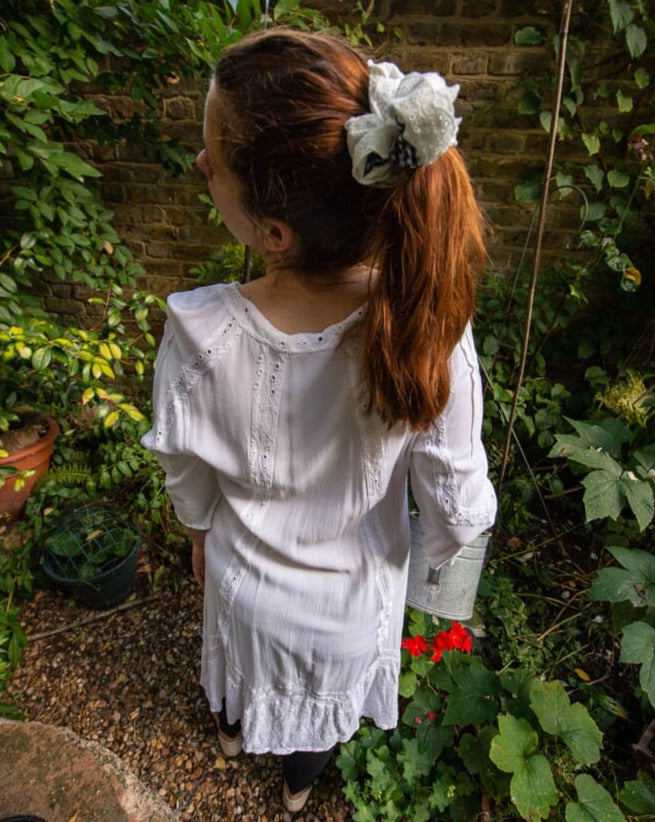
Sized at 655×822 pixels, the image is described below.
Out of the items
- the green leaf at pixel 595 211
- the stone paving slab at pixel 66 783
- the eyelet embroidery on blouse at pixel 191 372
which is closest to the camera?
the eyelet embroidery on blouse at pixel 191 372

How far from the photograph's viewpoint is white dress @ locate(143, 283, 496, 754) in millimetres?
773

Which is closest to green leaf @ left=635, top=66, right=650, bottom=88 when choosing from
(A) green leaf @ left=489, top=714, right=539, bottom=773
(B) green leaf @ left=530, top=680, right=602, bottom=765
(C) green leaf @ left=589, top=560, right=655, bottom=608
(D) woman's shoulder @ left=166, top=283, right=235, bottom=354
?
(C) green leaf @ left=589, top=560, right=655, bottom=608

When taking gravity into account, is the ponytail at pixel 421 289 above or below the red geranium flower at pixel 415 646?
above

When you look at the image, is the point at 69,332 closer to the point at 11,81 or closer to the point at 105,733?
the point at 11,81

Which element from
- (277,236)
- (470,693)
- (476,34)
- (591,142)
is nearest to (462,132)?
(476,34)

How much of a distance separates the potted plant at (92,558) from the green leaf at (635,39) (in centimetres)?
281

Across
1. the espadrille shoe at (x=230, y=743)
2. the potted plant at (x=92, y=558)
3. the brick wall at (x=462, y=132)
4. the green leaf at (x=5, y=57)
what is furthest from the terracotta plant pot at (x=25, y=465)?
the green leaf at (x=5, y=57)

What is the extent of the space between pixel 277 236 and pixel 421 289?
0.23 metres

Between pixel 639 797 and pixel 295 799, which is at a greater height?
pixel 639 797

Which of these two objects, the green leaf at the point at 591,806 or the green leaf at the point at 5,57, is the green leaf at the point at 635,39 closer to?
the green leaf at the point at 5,57

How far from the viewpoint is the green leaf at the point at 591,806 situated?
1108 mm

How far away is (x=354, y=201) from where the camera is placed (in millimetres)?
619

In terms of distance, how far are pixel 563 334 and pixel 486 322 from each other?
0.42 metres

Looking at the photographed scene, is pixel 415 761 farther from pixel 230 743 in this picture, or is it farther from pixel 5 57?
pixel 5 57
